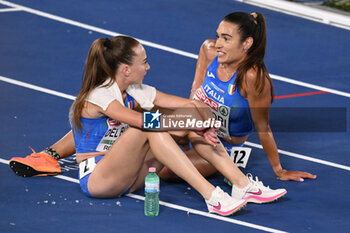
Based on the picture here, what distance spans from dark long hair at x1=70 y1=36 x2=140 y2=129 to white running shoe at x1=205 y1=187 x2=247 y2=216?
1227 millimetres

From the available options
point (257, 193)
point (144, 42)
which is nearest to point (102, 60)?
point (257, 193)

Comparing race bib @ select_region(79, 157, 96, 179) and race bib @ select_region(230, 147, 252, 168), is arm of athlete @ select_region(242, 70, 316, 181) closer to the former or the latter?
race bib @ select_region(230, 147, 252, 168)

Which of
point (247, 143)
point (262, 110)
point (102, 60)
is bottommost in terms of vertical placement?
point (247, 143)

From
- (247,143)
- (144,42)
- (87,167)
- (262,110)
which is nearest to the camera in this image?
(87,167)

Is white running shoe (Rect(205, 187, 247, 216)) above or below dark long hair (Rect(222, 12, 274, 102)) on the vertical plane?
below

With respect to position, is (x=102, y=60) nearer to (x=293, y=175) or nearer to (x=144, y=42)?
(x=293, y=175)

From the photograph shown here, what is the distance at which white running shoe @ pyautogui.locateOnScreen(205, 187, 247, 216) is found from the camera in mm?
6664

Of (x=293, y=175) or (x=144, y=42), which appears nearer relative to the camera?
(x=293, y=175)

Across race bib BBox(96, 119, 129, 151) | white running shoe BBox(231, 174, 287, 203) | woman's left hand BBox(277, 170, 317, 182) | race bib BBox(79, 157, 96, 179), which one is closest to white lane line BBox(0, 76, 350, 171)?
woman's left hand BBox(277, 170, 317, 182)

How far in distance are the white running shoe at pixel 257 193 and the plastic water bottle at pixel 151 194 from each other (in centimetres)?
→ 68

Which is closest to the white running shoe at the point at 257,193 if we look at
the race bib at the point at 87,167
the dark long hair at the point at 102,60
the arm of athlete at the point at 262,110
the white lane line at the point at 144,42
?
the arm of athlete at the point at 262,110

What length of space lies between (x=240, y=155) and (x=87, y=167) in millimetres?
1442

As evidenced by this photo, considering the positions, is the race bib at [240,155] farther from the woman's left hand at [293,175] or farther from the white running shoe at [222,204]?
the white running shoe at [222,204]

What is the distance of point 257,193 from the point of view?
22.7 ft
